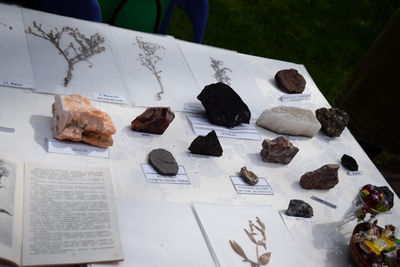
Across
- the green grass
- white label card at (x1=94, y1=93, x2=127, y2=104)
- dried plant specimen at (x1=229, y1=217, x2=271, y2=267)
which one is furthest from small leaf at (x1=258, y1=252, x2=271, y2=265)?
the green grass

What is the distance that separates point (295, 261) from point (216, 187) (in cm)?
42

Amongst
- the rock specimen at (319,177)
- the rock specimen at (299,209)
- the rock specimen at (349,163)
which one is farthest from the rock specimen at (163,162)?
the rock specimen at (349,163)

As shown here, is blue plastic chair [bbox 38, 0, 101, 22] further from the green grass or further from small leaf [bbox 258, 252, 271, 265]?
the green grass

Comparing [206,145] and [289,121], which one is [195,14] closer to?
[289,121]

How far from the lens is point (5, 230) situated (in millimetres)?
1191

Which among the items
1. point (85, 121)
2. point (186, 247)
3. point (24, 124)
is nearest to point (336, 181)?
point (186, 247)

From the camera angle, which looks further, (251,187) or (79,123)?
(251,187)

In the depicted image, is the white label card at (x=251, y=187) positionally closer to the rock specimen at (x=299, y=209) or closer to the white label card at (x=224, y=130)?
the rock specimen at (x=299, y=209)

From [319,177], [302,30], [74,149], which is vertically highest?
[319,177]

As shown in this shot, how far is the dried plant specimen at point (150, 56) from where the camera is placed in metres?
2.22

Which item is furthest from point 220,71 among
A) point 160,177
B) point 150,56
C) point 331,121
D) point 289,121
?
point 160,177

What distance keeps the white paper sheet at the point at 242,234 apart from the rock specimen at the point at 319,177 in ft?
0.95

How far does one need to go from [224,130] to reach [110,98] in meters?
0.57

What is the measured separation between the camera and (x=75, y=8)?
233 cm
